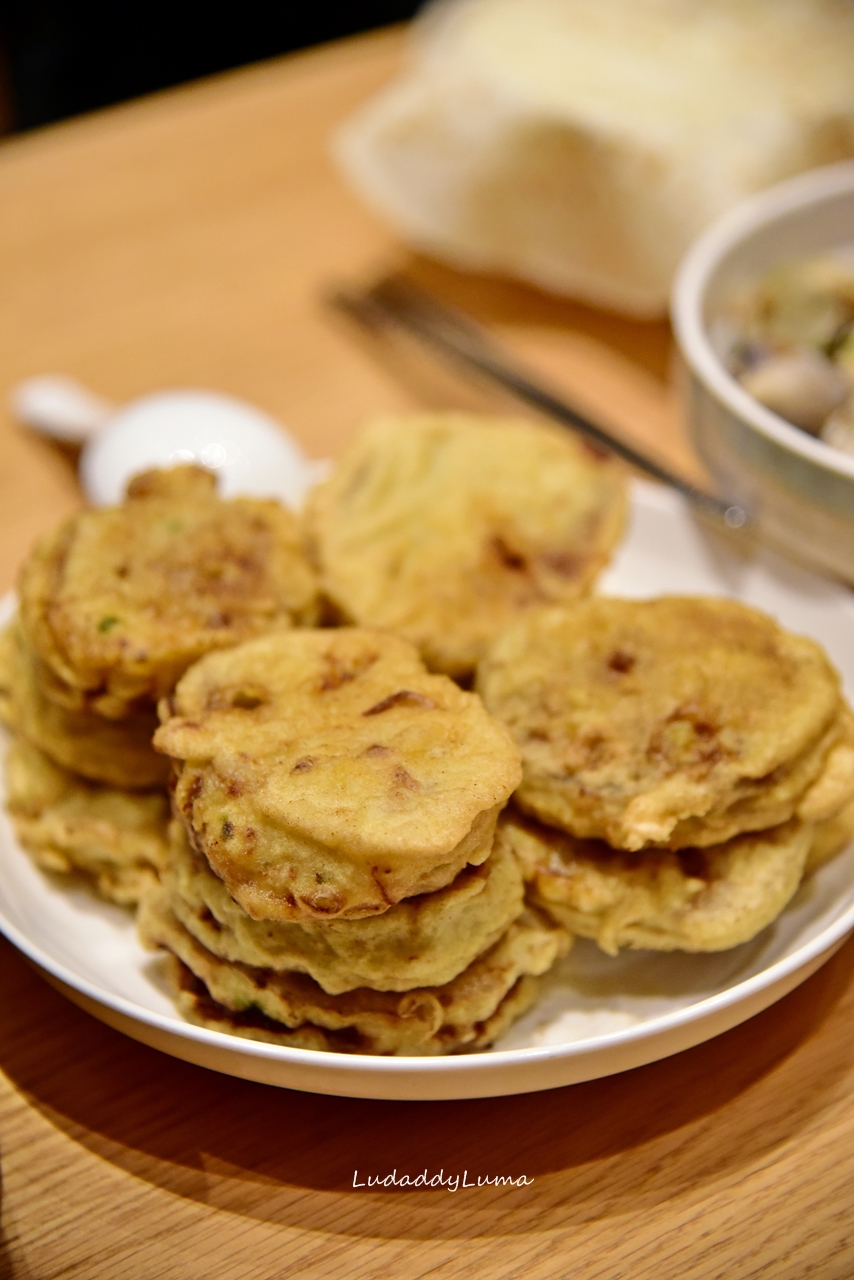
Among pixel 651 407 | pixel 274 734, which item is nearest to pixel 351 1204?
pixel 274 734

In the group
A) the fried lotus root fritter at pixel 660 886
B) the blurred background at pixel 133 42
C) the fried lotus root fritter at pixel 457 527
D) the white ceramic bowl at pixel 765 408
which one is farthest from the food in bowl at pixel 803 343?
the blurred background at pixel 133 42

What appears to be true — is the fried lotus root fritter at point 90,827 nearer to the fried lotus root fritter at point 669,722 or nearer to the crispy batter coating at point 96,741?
the crispy batter coating at point 96,741

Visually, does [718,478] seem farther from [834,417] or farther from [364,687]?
[364,687]

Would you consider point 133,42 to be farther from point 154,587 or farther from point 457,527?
point 154,587

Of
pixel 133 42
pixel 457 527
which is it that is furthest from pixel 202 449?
pixel 133 42

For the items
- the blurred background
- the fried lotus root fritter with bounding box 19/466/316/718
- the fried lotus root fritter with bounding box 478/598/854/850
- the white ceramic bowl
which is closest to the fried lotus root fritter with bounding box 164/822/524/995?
the fried lotus root fritter with bounding box 478/598/854/850

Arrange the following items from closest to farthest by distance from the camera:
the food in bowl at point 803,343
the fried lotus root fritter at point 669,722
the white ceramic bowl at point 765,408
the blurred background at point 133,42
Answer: the fried lotus root fritter at point 669,722 < the white ceramic bowl at point 765,408 < the food in bowl at point 803,343 < the blurred background at point 133,42
